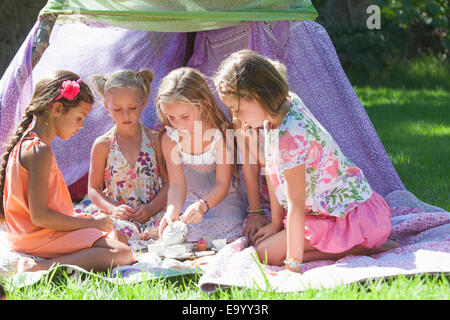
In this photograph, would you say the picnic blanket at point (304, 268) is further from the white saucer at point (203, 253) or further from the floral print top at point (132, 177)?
the floral print top at point (132, 177)

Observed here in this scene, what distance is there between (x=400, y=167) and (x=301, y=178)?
1925 millimetres

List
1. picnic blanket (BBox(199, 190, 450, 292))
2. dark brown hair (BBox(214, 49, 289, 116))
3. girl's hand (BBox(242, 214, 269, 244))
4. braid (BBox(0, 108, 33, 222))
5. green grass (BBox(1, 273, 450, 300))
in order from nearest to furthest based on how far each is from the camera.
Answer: green grass (BBox(1, 273, 450, 300)), picnic blanket (BBox(199, 190, 450, 292)), dark brown hair (BBox(214, 49, 289, 116)), braid (BBox(0, 108, 33, 222)), girl's hand (BBox(242, 214, 269, 244))

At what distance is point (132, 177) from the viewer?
3.04 m

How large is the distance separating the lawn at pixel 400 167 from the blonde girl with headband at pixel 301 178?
33 centimetres

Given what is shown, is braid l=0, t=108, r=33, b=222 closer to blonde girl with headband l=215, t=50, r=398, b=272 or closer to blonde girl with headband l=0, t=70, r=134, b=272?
blonde girl with headband l=0, t=70, r=134, b=272

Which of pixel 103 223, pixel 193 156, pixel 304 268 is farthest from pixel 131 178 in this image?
pixel 304 268

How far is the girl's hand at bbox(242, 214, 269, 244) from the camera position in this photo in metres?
2.72

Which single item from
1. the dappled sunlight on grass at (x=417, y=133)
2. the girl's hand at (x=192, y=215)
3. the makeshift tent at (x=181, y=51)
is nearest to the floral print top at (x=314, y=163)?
the girl's hand at (x=192, y=215)

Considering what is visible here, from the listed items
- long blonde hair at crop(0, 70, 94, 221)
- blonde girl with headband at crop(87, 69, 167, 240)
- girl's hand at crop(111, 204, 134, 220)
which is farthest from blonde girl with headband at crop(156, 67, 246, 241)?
long blonde hair at crop(0, 70, 94, 221)

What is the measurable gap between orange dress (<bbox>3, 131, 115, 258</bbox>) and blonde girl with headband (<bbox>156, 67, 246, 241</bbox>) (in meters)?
0.46

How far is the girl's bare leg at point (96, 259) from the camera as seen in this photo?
2.28m

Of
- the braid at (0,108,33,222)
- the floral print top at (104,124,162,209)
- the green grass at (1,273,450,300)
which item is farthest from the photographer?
the floral print top at (104,124,162,209)

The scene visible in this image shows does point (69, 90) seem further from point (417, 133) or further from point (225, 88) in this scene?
point (417, 133)
